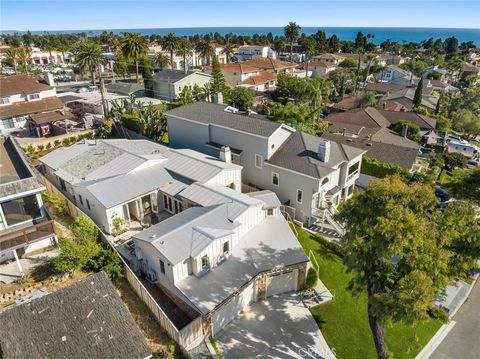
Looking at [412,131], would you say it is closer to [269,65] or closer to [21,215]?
[21,215]

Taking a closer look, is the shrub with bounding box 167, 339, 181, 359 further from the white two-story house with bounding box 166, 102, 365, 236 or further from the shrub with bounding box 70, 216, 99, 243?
the white two-story house with bounding box 166, 102, 365, 236

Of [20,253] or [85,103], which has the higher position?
[85,103]

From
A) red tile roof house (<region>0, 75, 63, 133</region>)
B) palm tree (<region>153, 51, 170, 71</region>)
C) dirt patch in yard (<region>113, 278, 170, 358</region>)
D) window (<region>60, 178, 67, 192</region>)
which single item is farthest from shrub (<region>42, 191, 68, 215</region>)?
palm tree (<region>153, 51, 170, 71</region>)

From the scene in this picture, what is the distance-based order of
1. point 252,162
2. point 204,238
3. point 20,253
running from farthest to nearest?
point 252,162, point 20,253, point 204,238

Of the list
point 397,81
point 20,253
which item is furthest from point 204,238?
point 397,81

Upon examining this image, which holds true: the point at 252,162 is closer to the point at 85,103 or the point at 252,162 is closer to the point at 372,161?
the point at 372,161

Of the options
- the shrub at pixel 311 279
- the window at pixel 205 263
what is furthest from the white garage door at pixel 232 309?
the shrub at pixel 311 279

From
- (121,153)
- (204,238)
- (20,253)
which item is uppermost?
(121,153)
